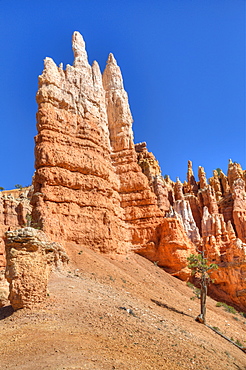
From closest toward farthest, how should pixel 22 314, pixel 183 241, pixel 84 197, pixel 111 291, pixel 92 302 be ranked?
pixel 22 314 → pixel 92 302 → pixel 111 291 → pixel 84 197 → pixel 183 241

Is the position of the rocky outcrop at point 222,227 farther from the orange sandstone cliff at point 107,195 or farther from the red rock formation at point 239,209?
the orange sandstone cliff at point 107,195

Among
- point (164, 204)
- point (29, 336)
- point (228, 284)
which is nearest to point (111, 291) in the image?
point (29, 336)

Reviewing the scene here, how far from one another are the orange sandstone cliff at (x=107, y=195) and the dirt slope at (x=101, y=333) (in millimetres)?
6060

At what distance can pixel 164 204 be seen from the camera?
153 ft

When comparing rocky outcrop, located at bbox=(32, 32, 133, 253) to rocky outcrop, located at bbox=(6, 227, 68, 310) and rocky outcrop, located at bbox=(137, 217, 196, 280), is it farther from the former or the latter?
rocky outcrop, located at bbox=(6, 227, 68, 310)

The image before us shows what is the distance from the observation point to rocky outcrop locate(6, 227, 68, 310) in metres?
15.5

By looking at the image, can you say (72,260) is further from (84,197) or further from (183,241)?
(183,241)

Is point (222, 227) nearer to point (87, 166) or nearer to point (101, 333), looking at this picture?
point (87, 166)

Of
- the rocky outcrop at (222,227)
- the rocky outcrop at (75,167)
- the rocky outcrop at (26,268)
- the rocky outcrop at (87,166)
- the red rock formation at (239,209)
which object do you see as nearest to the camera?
the rocky outcrop at (26,268)

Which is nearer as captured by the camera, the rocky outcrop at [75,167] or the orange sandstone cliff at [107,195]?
the rocky outcrop at [75,167]

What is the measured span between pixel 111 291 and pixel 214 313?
41.0 ft

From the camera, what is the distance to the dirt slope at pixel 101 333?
1154 centimetres

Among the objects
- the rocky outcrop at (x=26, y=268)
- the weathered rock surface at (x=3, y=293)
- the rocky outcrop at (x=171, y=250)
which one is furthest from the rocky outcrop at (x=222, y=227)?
the rocky outcrop at (x=26, y=268)

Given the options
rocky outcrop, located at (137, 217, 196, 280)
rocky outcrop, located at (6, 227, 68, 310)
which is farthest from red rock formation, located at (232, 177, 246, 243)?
rocky outcrop, located at (6, 227, 68, 310)
